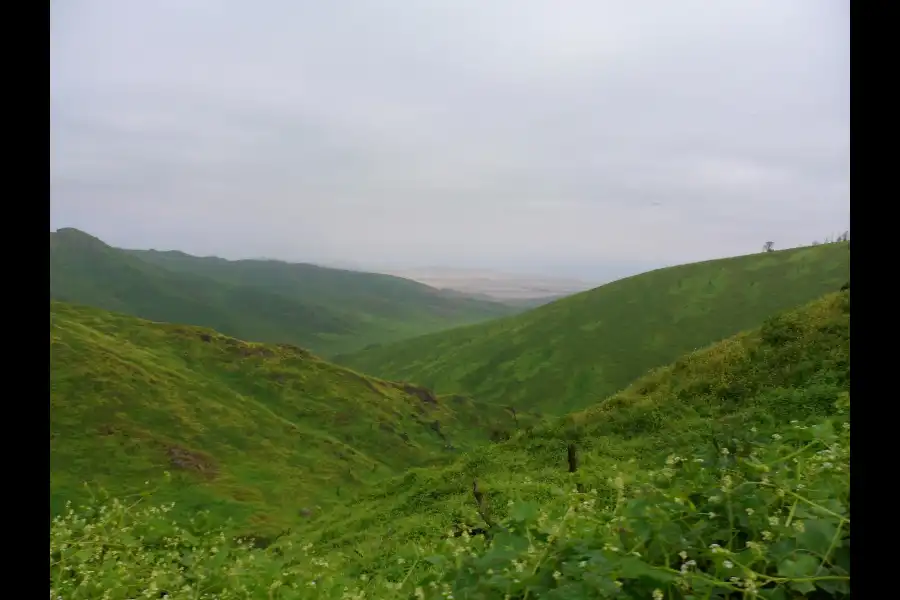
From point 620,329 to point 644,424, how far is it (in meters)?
46.8

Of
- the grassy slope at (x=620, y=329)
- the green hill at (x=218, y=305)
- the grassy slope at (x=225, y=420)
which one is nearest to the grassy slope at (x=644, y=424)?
the grassy slope at (x=225, y=420)

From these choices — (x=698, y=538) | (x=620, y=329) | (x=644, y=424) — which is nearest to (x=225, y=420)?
(x=644, y=424)

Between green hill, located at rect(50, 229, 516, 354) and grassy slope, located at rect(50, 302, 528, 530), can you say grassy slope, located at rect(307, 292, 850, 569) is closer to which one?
grassy slope, located at rect(50, 302, 528, 530)

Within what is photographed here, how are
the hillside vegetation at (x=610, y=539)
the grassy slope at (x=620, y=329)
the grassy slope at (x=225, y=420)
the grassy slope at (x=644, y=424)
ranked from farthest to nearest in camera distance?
1. the grassy slope at (x=620, y=329)
2. the grassy slope at (x=225, y=420)
3. the grassy slope at (x=644, y=424)
4. the hillside vegetation at (x=610, y=539)

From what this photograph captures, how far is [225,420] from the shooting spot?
33.9m

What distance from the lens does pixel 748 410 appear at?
36.3 feet

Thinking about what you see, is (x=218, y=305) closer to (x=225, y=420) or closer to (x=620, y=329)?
(x=620, y=329)

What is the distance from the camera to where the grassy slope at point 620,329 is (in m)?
53.2

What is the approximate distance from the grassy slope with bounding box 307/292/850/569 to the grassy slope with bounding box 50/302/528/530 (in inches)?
457

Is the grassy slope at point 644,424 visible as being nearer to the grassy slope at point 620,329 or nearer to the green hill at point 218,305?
the grassy slope at point 620,329

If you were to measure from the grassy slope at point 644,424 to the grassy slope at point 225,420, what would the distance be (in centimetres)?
1160
